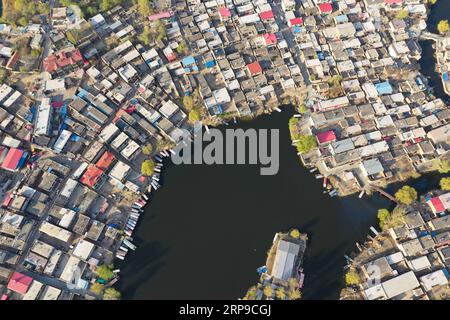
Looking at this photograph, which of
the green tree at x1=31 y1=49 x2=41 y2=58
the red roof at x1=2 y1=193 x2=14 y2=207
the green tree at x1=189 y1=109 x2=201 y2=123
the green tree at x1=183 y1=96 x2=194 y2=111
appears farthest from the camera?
the green tree at x1=31 y1=49 x2=41 y2=58

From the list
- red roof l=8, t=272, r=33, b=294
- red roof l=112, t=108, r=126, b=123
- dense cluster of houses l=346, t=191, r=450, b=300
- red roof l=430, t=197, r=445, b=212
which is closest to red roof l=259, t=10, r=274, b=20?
red roof l=112, t=108, r=126, b=123

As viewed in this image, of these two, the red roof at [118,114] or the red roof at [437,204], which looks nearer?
the red roof at [437,204]

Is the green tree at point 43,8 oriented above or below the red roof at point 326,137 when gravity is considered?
above

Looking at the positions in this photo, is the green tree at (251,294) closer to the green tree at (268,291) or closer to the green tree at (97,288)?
the green tree at (268,291)

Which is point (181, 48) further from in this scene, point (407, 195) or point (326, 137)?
point (407, 195)

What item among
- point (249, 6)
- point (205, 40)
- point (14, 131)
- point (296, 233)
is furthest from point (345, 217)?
point (14, 131)

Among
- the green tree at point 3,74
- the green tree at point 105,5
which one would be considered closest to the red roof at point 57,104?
the green tree at point 3,74

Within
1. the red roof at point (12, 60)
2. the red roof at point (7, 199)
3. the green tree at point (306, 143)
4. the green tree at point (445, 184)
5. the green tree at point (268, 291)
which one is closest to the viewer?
the green tree at point (268, 291)

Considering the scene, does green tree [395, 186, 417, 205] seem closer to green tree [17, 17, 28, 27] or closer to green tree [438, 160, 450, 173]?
green tree [438, 160, 450, 173]
